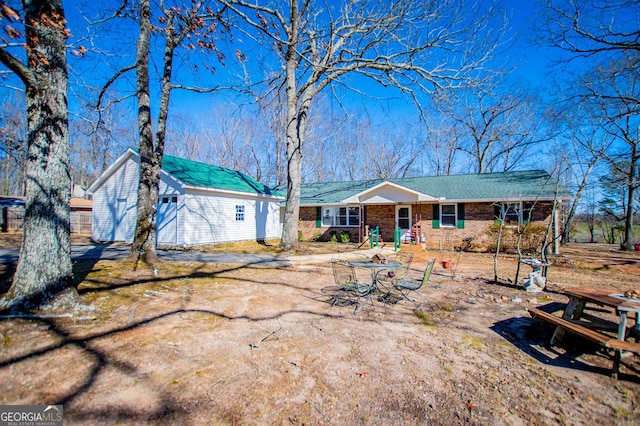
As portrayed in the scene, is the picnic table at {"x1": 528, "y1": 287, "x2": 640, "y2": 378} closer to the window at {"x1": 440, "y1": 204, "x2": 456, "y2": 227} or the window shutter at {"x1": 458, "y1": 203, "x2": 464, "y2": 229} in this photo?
the window shutter at {"x1": 458, "y1": 203, "x2": 464, "y2": 229}

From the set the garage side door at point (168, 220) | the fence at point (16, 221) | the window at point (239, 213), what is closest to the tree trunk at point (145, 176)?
the garage side door at point (168, 220)

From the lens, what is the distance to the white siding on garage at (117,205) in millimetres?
15291

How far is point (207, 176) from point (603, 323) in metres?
16.6

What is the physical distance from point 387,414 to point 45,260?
18.1 feet

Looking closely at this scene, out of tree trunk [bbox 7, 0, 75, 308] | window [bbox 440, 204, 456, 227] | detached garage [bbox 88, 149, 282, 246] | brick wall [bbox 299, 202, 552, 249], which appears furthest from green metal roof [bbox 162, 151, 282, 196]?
window [bbox 440, 204, 456, 227]

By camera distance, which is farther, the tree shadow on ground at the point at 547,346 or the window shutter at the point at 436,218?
the window shutter at the point at 436,218

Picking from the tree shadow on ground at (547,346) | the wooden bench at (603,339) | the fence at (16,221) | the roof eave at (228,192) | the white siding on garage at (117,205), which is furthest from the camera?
the fence at (16,221)

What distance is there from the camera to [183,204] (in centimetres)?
1389

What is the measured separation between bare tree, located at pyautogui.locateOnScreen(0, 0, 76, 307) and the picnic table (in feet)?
25.1

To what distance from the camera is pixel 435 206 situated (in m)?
16.4

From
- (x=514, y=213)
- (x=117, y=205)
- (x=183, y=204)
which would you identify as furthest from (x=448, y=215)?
(x=117, y=205)

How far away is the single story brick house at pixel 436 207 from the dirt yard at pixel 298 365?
33.8 ft

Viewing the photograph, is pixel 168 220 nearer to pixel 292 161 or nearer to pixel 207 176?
pixel 207 176

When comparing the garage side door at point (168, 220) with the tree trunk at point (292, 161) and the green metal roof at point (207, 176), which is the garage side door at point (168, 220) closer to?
the green metal roof at point (207, 176)
